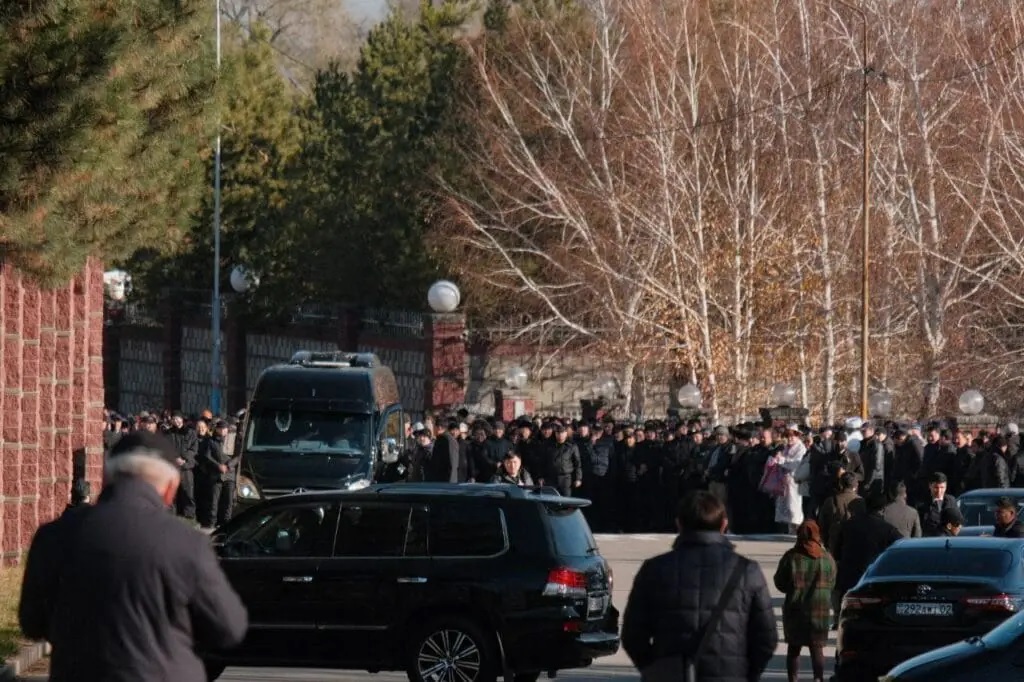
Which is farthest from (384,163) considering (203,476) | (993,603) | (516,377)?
(993,603)

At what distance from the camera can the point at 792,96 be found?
161ft

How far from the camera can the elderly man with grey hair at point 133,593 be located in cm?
663

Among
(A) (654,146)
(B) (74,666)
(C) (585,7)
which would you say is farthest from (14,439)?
(C) (585,7)

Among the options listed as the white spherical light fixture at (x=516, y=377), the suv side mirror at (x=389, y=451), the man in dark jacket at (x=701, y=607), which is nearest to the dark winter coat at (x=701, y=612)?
the man in dark jacket at (x=701, y=607)

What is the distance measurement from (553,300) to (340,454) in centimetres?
2290

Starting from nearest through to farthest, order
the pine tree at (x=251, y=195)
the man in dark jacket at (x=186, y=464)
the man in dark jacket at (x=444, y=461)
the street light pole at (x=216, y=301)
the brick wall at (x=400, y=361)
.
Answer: the man in dark jacket at (x=444, y=461)
the man in dark jacket at (x=186, y=464)
the brick wall at (x=400, y=361)
the street light pole at (x=216, y=301)
the pine tree at (x=251, y=195)

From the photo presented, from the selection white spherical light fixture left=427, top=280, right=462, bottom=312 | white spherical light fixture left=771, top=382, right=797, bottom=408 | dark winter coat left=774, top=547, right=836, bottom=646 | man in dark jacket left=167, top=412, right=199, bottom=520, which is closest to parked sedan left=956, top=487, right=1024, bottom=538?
dark winter coat left=774, top=547, right=836, bottom=646

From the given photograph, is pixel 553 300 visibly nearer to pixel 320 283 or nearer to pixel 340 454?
pixel 320 283

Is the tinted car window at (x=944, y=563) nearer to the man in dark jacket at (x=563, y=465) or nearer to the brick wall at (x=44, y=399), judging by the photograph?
the brick wall at (x=44, y=399)

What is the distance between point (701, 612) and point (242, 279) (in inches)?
2040

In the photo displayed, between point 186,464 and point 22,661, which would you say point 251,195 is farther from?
point 22,661

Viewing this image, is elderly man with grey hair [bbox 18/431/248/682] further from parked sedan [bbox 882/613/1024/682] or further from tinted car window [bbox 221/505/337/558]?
tinted car window [bbox 221/505/337/558]

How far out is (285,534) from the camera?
15422mm

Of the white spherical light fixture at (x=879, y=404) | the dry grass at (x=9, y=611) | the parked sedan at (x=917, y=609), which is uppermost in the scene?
the white spherical light fixture at (x=879, y=404)
